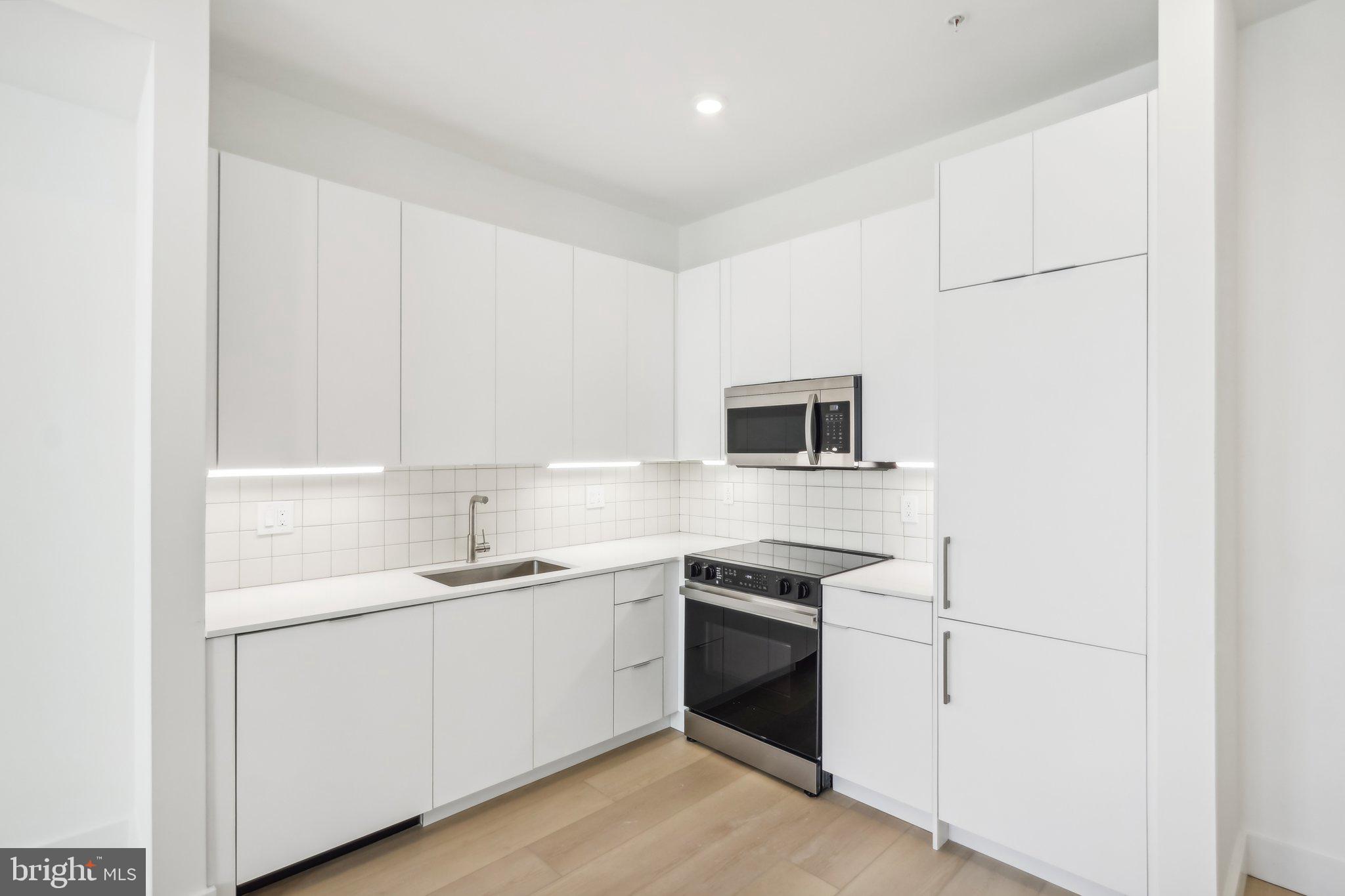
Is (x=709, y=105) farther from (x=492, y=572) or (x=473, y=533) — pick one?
(x=492, y=572)

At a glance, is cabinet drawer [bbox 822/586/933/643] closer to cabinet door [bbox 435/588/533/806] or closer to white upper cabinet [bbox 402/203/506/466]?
cabinet door [bbox 435/588/533/806]

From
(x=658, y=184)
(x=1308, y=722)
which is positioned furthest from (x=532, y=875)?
(x=658, y=184)

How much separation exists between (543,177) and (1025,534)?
2.67m

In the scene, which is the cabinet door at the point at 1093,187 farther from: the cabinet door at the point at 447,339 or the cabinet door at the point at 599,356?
the cabinet door at the point at 447,339

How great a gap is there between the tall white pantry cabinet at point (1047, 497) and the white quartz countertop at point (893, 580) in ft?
0.52

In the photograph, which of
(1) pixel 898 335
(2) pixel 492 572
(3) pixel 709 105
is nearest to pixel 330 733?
(2) pixel 492 572

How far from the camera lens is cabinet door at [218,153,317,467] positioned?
2084 millimetres

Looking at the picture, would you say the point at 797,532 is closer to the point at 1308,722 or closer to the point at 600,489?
the point at 600,489

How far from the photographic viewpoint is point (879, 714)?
2.43m

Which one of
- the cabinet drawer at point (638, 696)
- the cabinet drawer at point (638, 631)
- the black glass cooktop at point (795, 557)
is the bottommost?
the cabinet drawer at point (638, 696)

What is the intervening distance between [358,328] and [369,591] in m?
0.96

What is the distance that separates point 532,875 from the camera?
2.13 meters

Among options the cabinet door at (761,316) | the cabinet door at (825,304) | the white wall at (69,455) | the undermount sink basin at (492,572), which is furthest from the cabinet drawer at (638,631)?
the white wall at (69,455)

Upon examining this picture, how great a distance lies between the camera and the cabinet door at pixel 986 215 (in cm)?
206
